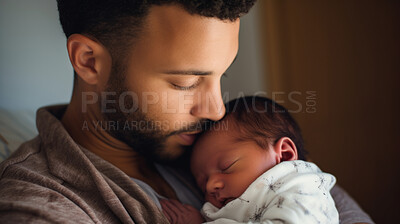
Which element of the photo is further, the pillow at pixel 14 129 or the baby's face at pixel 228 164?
the pillow at pixel 14 129

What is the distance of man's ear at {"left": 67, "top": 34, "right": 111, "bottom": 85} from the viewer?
1.03 metres

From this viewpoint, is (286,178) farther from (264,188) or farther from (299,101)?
(299,101)

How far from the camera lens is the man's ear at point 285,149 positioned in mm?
1108

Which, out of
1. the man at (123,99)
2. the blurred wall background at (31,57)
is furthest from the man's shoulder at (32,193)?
the blurred wall background at (31,57)

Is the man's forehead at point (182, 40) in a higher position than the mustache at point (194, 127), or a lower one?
higher

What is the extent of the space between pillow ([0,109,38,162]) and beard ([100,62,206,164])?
41 cm

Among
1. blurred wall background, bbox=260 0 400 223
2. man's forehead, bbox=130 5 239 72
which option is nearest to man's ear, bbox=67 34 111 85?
man's forehead, bbox=130 5 239 72

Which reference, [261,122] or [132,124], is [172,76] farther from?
[261,122]

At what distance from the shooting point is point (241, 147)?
1.11 meters

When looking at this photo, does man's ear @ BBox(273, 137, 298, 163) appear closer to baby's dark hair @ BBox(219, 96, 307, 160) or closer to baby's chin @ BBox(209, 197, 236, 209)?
baby's dark hair @ BBox(219, 96, 307, 160)

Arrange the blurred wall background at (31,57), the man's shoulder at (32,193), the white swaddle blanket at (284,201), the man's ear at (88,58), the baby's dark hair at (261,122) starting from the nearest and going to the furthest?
the man's shoulder at (32,193) → the white swaddle blanket at (284,201) → the man's ear at (88,58) → the baby's dark hair at (261,122) → the blurred wall background at (31,57)

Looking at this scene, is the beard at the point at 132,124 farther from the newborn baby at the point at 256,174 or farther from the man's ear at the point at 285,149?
the man's ear at the point at 285,149

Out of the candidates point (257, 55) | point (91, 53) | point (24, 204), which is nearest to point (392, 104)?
point (257, 55)

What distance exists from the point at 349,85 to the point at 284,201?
1254 millimetres
